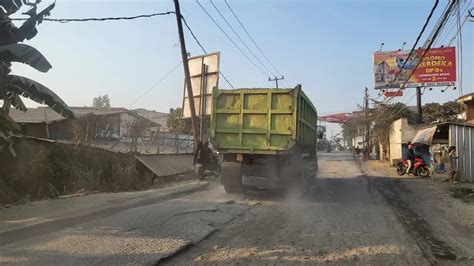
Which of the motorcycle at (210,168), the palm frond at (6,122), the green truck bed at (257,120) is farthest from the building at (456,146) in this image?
the palm frond at (6,122)

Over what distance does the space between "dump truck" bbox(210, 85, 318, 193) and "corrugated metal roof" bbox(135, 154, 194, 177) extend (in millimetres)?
5322

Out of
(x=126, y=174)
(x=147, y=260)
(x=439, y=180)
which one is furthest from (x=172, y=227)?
(x=439, y=180)

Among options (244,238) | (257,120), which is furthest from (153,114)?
(244,238)

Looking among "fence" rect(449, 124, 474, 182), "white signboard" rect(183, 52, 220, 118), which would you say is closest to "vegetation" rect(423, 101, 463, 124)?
"fence" rect(449, 124, 474, 182)

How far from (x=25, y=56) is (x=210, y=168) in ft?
33.5

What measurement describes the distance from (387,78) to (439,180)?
24.0 m

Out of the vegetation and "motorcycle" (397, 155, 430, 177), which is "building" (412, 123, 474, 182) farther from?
the vegetation

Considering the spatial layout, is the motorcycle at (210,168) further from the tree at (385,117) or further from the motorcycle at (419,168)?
the tree at (385,117)

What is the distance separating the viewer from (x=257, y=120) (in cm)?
1278

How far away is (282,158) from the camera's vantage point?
507 inches

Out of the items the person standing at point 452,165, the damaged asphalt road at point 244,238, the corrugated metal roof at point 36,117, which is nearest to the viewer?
the damaged asphalt road at point 244,238

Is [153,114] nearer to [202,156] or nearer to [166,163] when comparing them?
[166,163]

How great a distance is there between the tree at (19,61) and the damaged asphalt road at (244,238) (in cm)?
286

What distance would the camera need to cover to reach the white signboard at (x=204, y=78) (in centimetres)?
2248
